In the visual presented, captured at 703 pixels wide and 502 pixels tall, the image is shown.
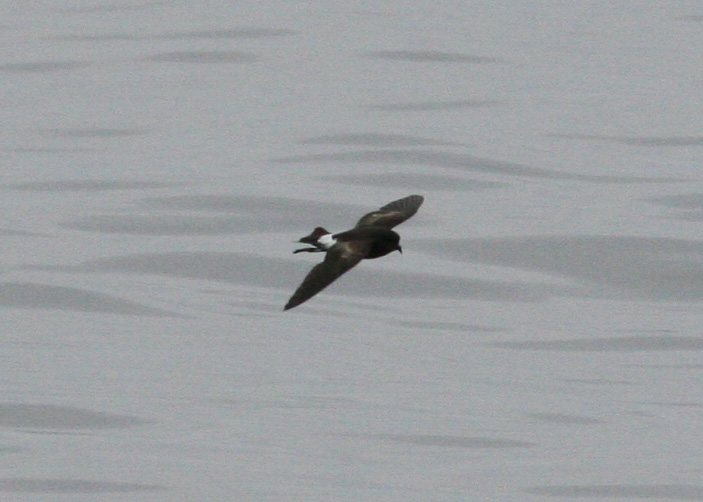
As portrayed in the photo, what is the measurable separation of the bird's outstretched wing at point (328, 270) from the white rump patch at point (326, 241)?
6 cm

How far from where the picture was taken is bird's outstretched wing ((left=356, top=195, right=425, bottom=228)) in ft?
38.3

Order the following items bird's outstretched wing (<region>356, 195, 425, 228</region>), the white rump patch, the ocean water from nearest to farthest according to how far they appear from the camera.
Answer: the white rump patch → bird's outstretched wing (<region>356, 195, 425, 228</region>) → the ocean water

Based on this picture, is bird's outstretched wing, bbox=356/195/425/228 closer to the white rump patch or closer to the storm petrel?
the storm petrel

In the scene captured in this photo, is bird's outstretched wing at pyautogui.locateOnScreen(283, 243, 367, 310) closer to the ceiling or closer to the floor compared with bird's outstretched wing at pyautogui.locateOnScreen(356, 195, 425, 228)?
closer to the floor

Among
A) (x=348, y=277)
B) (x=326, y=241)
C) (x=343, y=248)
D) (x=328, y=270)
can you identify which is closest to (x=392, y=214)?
(x=326, y=241)

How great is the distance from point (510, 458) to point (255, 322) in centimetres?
518

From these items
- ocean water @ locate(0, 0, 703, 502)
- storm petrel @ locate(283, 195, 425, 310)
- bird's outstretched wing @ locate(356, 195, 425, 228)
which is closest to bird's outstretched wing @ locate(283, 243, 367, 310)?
storm petrel @ locate(283, 195, 425, 310)

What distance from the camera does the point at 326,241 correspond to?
1057 centimetres

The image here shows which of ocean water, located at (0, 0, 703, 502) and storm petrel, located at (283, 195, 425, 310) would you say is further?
ocean water, located at (0, 0, 703, 502)

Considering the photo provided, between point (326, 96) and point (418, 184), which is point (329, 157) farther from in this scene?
point (326, 96)

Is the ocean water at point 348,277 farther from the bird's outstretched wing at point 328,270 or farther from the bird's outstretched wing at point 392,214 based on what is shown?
the bird's outstretched wing at point 328,270

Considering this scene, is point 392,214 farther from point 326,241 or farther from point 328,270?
point 328,270

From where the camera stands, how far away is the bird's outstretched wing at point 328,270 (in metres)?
9.46

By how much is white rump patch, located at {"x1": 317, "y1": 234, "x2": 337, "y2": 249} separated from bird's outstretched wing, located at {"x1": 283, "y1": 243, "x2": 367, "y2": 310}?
0.06 m
